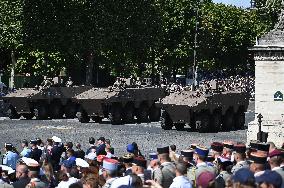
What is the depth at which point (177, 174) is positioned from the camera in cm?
1273

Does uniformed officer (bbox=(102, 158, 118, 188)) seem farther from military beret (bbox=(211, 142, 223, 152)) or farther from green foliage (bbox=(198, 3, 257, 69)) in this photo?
green foliage (bbox=(198, 3, 257, 69))

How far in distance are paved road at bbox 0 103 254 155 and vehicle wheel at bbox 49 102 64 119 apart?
7.96ft

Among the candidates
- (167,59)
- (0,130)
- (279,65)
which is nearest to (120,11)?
(167,59)

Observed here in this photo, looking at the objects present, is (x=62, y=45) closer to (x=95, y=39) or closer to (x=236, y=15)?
(x=95, y=39)

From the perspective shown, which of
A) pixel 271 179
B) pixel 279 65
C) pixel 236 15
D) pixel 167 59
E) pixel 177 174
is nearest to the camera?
pixel 271 179

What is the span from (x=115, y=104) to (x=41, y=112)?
15.3 ft

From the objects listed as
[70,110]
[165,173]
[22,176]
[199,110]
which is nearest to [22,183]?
[22,176]

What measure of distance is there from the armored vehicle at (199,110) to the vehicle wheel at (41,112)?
8670mm

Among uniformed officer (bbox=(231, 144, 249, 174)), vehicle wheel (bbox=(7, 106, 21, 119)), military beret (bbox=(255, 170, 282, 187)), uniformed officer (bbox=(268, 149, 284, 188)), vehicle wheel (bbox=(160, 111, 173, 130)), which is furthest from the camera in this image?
vehicle wheel (bbox=(7, 106, 21, 119))

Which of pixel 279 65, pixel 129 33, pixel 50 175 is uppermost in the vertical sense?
pixel 129 33

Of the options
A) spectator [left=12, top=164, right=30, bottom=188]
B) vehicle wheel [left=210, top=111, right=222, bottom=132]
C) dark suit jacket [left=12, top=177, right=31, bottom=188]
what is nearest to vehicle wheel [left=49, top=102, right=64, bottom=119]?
vehicle wheel [left=210, top=111, right=222, bottom=132]

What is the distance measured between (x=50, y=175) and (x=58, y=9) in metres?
47.3

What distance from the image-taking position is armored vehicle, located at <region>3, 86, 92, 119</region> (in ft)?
151

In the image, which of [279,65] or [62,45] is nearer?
[279,65]
